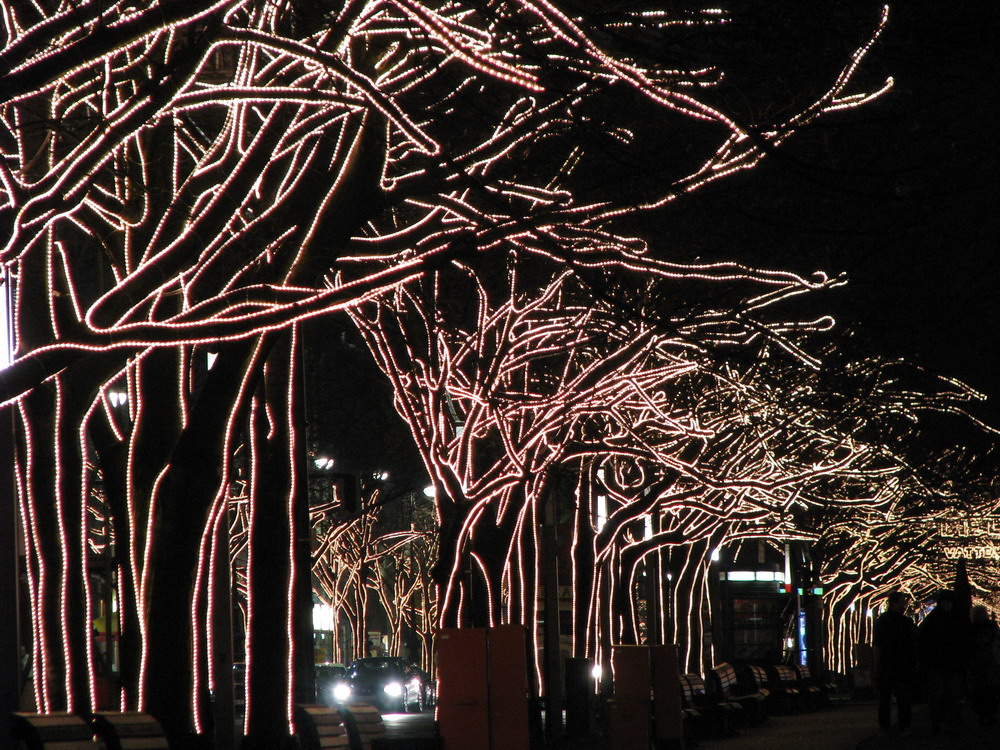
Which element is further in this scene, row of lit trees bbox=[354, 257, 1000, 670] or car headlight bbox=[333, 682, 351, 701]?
car headlight bbox=[333, 682, 351, 701]

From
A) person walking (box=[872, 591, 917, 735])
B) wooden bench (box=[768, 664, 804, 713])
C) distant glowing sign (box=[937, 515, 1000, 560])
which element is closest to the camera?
person walking (box=[872, 591, 917, 735])

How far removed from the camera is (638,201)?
10234 millimetres

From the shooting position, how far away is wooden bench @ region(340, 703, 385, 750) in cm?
1155

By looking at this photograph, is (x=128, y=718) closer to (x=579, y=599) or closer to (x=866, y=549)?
(x=579, y=599)

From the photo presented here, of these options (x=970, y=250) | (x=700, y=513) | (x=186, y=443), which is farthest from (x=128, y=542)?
(x=700, y=513)

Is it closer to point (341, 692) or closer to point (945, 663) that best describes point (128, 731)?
point (945, 663)

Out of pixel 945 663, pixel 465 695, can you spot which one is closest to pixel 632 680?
pixel 465 695

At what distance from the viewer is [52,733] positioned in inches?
323

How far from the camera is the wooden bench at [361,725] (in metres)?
11.6

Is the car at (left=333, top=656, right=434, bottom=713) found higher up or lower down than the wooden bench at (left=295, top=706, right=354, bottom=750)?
lower down

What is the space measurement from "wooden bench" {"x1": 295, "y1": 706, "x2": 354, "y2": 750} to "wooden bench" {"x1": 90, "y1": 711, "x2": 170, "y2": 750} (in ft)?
5.14

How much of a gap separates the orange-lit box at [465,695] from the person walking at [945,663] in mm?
6805

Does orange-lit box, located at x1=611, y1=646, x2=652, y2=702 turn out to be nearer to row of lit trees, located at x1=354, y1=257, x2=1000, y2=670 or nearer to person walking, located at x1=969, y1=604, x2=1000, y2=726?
row of lit trees, located at x1=354, y1=257, x2=1000, y2=670

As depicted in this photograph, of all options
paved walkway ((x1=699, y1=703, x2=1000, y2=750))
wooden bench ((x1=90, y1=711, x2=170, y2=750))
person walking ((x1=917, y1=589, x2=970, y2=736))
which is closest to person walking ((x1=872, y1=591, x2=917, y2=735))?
paved walkway ((x1=699, y1=703, x2=1000, y2=750))
